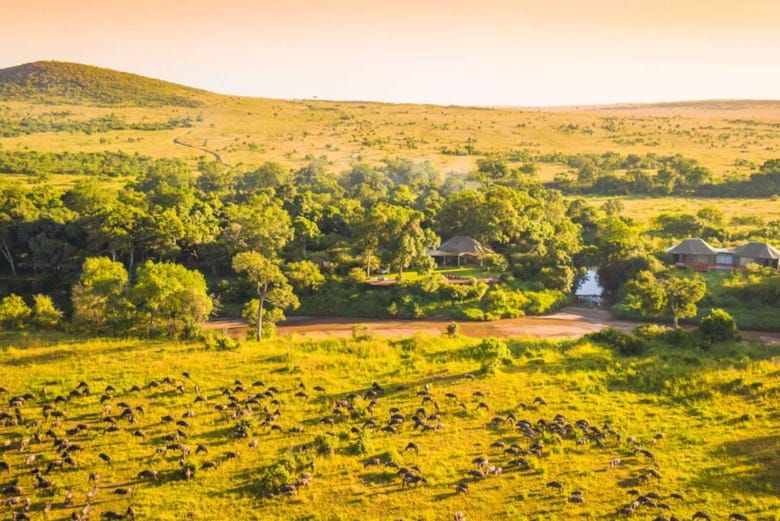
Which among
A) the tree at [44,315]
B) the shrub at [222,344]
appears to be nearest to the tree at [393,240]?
the shrub at [222,344]

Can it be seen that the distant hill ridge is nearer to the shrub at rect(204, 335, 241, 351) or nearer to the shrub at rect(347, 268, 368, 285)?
the shrub at rect(347, 268, 368, 285)

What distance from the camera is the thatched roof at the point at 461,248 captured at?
5331 cm

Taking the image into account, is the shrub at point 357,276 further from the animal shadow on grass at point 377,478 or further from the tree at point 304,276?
the animal shadow on grass at point 377,478

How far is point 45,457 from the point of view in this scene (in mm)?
20688

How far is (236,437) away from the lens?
22344 millimetres

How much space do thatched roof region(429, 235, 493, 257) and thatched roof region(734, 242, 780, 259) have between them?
19.2 metres

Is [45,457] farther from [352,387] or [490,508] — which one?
[490,508]

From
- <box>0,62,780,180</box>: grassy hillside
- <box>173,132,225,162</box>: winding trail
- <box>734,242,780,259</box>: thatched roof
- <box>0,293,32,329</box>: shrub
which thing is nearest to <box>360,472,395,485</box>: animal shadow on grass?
<box>0,293,32,329</box>: shrub

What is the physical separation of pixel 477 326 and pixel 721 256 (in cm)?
2214

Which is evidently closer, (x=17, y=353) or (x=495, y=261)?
(x=17, y=353)

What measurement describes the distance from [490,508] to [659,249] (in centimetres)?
4202

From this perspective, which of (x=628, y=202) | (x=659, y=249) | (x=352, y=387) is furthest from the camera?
(x=628, y=202)

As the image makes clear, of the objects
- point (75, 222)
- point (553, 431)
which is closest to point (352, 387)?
point (553, 431)

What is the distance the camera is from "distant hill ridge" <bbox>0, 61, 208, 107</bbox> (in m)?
181
